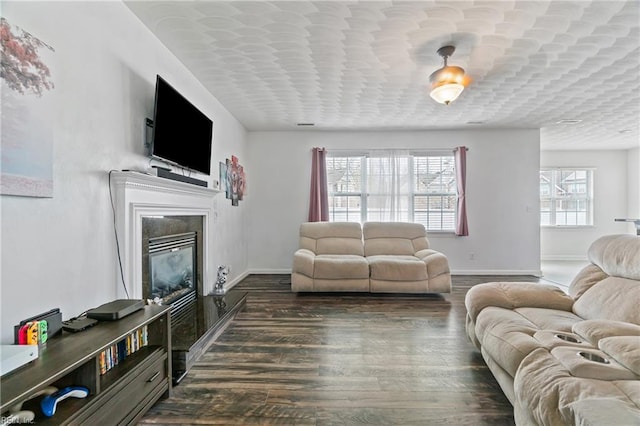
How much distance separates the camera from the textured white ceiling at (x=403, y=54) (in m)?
2.16

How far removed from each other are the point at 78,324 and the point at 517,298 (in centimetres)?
268

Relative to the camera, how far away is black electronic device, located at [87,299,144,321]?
1602 millimetres

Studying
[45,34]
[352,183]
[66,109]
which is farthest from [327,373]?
[352,183]

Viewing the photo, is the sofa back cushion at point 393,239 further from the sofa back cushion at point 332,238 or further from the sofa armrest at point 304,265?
the sofa armrest at point 304,265

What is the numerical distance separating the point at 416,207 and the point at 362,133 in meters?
1.65

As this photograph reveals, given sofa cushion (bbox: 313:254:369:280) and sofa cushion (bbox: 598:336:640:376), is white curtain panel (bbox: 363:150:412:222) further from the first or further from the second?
sofa cushion (bbox: 598:336:640:376)

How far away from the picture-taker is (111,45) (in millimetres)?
1997

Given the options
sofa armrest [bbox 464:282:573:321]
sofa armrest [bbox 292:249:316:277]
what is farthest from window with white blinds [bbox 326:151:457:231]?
sofa armrest [bbox 464:282:573:321]

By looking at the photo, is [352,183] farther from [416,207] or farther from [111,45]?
[111,45]

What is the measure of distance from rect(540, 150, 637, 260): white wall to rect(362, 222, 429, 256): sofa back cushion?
4.29 metres

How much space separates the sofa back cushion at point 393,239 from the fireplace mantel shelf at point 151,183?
268 cm

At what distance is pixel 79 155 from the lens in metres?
1.74

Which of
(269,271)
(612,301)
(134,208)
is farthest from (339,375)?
(269,271)

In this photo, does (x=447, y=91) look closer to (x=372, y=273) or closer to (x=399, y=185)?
(x=372, y=273)
